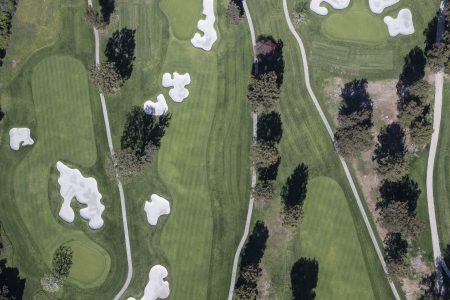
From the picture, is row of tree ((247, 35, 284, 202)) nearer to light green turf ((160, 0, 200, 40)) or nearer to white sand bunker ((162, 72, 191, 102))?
white sand bunker ((162, 72, 191, 102))

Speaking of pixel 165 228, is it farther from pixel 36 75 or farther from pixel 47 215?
pixel 36 75

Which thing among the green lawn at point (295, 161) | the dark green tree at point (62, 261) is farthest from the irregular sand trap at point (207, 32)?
the dark green tree at point (62, 261)

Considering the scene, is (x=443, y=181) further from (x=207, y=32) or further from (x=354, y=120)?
(x=207, y=32)

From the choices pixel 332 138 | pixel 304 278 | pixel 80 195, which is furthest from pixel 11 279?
pixel 332 138

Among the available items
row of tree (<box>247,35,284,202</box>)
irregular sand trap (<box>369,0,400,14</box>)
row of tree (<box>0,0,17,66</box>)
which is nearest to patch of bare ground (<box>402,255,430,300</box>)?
row of tree (<box>247,35,284,202</box>)

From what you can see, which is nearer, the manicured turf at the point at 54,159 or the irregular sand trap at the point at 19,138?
the manicured turf at the point at 54,159

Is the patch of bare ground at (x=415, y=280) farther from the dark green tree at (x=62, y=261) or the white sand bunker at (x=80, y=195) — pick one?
the dark green tree at (x=62, y=261)
